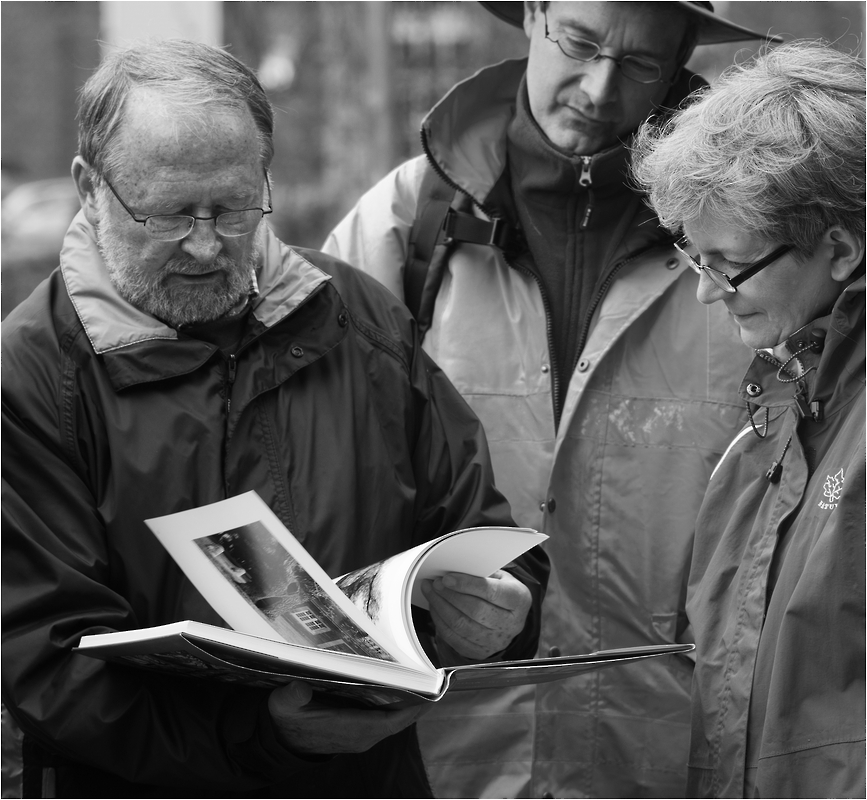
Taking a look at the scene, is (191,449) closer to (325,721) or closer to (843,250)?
(325,721)

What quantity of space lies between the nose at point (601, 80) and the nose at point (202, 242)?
3.78 ft

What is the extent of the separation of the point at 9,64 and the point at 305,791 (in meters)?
13.8

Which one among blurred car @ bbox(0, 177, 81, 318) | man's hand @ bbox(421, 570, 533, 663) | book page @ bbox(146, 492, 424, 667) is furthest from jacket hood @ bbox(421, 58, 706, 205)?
blurred car @ bbox(0, 177, 81, 318)

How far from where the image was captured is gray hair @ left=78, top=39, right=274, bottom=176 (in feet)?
7.01

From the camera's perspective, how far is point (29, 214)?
31.8ft

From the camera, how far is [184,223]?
7.07 feet

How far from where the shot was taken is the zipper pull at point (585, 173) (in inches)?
114

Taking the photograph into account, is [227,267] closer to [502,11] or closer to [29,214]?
[502,11]

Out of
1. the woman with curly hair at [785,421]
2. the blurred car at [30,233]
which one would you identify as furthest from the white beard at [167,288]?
the blurred car at [30,233]

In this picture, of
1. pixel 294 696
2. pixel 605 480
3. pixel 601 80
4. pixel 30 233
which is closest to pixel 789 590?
pixel 294 696

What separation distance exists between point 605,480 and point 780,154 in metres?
1.09

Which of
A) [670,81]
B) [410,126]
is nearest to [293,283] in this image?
[670,81]

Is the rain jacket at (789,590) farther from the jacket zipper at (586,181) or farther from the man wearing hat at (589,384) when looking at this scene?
the jacket zipper at (586,181)

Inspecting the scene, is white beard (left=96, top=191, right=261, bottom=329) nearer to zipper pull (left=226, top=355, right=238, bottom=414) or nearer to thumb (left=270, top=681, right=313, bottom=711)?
zipper pull (left=226, top=355, right=238, bottom=414)
